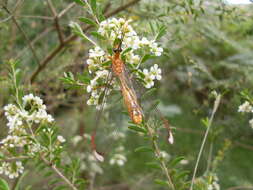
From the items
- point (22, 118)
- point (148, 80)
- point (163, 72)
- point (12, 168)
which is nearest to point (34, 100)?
point (22, 118)

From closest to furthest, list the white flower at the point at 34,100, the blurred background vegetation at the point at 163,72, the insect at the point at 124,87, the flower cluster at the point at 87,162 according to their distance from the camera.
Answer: the insect at the point at 124,87 < the white flower at the point at 34,100 < the blurred background vegetation at the point at 163,72 < the flower cluster at the point at 87,162

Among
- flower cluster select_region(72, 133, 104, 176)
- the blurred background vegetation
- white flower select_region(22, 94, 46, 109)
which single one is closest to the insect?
the blurred background vegetation

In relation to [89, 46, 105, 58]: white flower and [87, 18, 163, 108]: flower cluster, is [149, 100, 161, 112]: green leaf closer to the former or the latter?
[87, 18, 163, 108]: flower cluster

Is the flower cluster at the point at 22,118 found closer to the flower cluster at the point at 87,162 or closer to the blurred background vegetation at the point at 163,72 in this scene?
the blurred background vegetation at the point at 163,72

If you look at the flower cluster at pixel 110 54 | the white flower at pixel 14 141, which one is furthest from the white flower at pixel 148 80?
the white flower at pixel 14 141

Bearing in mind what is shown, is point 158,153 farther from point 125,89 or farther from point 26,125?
point 26,125

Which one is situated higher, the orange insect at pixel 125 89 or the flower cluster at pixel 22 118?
the orange insect at pixel 125 89

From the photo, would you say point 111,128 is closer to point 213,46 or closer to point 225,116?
point 225,116
